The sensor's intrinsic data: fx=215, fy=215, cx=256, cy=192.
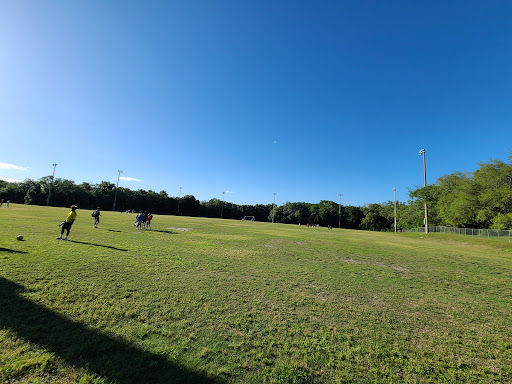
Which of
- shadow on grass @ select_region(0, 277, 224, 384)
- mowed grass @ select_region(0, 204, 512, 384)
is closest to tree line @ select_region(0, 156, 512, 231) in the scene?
mowed grass @ select_region(0, 204, 512, 384)

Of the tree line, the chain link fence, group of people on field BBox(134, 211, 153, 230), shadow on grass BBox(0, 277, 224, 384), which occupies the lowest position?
shadow on grass BBox(0, 277, 224, 384)

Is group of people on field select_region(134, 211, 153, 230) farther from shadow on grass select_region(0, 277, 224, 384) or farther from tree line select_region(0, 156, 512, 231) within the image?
tree line select_region(0, 156, 512, 231)

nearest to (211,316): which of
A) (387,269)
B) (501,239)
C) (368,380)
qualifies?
(368,380)

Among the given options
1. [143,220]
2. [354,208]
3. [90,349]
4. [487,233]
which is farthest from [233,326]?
[354,208]

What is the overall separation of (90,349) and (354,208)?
11041 cm

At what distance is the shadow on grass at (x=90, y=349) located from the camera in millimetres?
2799

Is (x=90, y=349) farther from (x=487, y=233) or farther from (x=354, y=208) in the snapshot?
(x=354, y=208)

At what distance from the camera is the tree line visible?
1217 inches

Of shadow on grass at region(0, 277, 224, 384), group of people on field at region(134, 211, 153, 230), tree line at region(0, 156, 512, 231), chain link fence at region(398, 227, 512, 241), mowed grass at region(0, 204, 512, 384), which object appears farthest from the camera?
tree line at region(0, 156, 512, 231)

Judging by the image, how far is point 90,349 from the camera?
320cm

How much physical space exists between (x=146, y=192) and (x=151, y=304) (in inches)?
4184

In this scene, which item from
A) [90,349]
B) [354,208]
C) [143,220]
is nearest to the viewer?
[90,349]

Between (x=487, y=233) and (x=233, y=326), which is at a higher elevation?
(x=487, y=233)

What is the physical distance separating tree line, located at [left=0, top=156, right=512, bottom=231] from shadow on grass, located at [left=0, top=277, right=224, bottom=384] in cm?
4205
